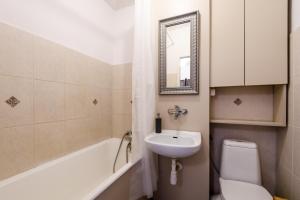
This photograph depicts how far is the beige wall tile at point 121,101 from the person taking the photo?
77.7 inches

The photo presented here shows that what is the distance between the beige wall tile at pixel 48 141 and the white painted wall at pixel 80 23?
78 centimetres

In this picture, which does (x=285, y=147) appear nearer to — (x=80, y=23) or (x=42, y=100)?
(x=42, y=100)

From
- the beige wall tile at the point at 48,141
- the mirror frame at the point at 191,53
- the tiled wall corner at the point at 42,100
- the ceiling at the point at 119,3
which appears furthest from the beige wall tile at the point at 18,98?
the ceiling at the point at 119,3

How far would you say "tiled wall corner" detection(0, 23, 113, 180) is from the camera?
102 centimetres

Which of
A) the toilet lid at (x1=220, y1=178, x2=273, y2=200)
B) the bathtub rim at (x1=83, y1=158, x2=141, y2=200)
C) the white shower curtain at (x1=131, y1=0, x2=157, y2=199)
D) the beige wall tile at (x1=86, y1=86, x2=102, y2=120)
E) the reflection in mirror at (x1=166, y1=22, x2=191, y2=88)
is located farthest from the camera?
the beige wall tile at (x1=86, y1=86, x2=102, y2=120)

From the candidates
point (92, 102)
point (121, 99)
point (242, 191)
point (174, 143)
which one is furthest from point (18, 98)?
point (242, 191)

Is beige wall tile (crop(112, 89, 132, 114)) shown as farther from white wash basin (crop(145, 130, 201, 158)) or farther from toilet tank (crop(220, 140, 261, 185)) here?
toilet tank (crop(220, 140, 261, 185))

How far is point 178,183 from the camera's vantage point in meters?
1.52

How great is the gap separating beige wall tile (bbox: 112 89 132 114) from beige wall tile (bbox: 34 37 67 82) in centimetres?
75

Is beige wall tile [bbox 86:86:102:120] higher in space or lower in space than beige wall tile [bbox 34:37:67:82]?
→ lower

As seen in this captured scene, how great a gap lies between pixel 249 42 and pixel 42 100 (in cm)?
186

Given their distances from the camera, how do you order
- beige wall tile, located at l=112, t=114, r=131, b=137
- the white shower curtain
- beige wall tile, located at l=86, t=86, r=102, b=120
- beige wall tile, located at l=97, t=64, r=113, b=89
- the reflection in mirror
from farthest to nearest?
beige wall tile, located at l=112, t=114, r=131, b=137 < beige wall tile, located at l=97, t=64, r=113, b=89 < beige wall tile, located at l=86, t=86, r=102, b=120 < the reflection in mirror < the white shower curtain

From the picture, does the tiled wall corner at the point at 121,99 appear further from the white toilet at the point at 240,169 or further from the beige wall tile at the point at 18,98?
the white toilet at the point at 240,169

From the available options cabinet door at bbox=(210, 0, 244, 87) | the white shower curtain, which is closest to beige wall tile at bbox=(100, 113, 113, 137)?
the white shower curtain
